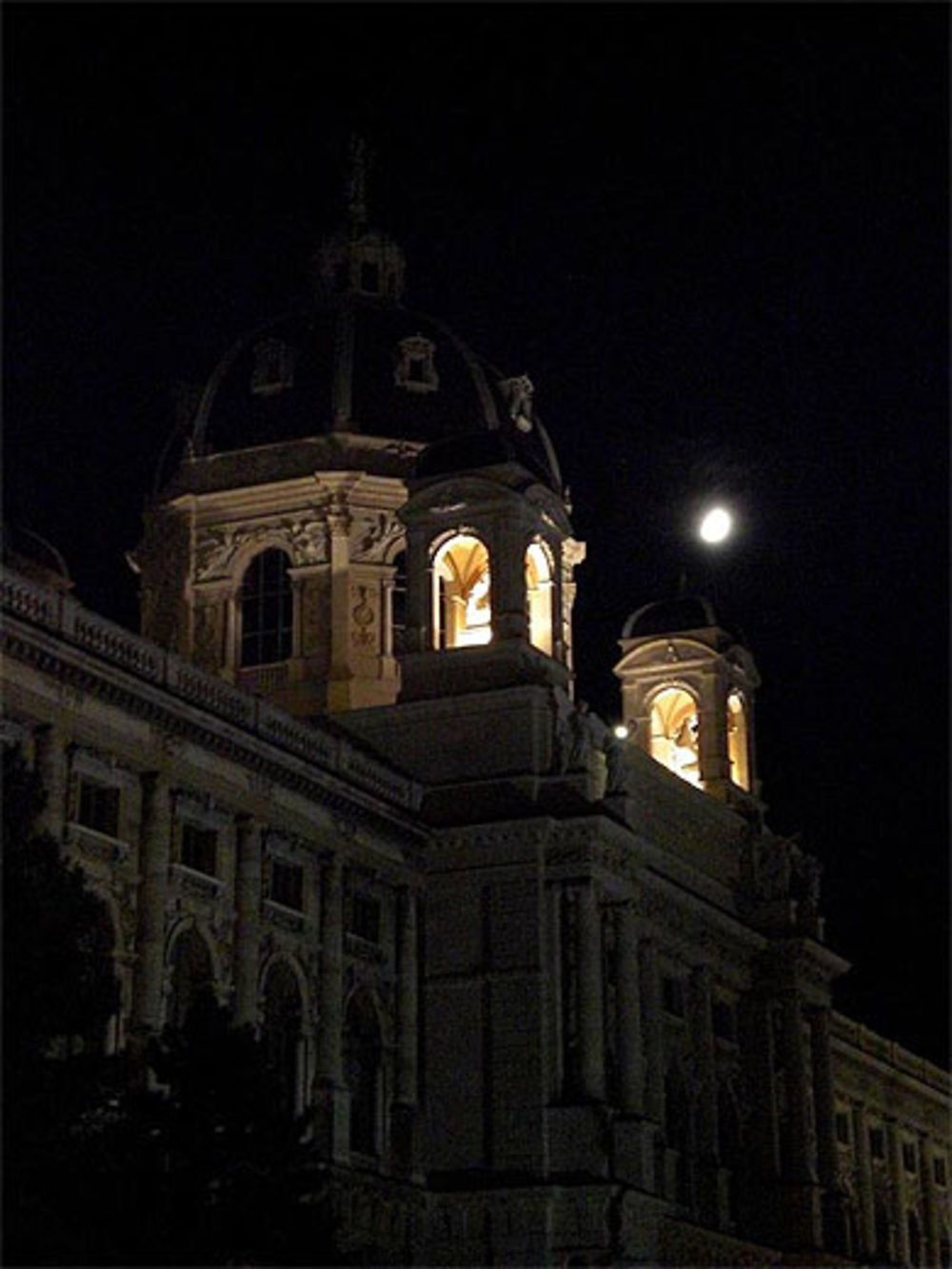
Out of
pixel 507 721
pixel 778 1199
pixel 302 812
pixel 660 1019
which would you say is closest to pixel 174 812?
pixel 302 812

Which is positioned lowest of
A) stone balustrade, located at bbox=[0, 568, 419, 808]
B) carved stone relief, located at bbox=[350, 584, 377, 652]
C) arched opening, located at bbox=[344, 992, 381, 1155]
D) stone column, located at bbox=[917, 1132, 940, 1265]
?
arched opening, located at bbox=[344, 992, 381, 1155]

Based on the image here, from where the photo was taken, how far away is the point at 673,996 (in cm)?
6544

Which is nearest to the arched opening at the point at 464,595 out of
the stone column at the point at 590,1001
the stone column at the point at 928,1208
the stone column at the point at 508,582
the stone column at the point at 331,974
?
the stone column at the point at 508,582

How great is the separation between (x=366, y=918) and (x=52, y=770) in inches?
538

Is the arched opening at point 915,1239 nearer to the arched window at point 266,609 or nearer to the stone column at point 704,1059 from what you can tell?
the stone column at point 704,1059

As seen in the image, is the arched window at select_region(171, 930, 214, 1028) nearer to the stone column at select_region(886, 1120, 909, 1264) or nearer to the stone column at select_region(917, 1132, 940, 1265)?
the stone column at select_region(886, 1120, 909, 1264)

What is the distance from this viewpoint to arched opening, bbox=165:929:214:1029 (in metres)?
49.0

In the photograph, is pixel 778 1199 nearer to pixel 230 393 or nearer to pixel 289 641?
pixel 289 641

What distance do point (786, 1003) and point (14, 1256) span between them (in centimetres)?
4336

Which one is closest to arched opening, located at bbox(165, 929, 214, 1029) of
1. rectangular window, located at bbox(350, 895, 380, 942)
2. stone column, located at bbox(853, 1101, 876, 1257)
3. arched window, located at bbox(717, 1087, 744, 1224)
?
rectangular window, located at bbox(350, 895, 380, 942)

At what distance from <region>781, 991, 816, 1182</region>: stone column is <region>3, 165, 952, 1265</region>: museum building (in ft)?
0.29

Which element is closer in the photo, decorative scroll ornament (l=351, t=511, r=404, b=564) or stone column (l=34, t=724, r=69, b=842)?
stone column (l=34, t=724, r=69, b=842)

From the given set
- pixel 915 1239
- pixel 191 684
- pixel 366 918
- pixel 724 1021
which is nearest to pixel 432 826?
pixel 366 918

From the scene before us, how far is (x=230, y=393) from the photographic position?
75.6 m
